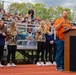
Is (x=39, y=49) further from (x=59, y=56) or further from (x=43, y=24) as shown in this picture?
(x=59, y=56)

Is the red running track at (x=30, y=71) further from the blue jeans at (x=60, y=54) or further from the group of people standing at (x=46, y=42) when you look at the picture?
the group of people standing at (x=46, y=42)

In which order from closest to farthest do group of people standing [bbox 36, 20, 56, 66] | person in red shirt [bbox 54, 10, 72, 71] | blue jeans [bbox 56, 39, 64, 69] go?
1. person in red shirt [bbox 54, 10, 72, 71]
2. blue jeans [bbox 56, 39, 64, 69]
3. group of people standing [bbox 36, 20, 56, 66]

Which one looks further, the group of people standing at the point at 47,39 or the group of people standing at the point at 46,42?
the group of people standing at the point at 46,42

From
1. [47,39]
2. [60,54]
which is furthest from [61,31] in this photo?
[47,39]

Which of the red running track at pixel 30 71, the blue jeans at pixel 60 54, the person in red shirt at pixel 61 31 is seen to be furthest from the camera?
the blue jeans at pixel 60 54

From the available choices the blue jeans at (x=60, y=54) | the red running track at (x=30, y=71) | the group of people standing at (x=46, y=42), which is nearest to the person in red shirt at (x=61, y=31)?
the blue jeans at (x=60, y=54)

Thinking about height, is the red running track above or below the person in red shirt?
Result: below

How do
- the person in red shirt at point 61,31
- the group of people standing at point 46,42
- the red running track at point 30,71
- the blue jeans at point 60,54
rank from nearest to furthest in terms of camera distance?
1. the red running track at point 30,71
2. the person in red shirt at point 61,31
3. the blue jeans at point 60,54
4. the group of people standing at point 46,42

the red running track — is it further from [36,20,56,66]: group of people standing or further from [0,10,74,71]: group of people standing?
[36,20,56,66]: group of people standing

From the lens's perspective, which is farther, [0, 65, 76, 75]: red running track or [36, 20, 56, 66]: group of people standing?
[36, 20, 56, 66]: group of people standing

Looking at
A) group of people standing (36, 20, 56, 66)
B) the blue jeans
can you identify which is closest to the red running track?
the blue jeans

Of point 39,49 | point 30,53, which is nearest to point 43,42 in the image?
point 39,49

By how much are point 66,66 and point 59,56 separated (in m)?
0.43

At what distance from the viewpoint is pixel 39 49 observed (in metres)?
11.3
